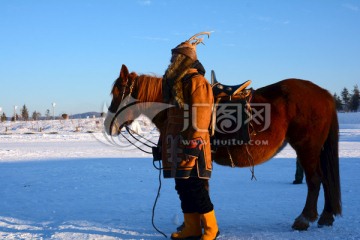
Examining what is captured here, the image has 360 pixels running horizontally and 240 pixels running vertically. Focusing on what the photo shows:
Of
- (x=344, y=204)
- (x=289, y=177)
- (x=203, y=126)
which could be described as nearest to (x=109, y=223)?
(x=203, y=126)

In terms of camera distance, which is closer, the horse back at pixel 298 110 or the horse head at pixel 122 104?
the horse head at pixel 122 104

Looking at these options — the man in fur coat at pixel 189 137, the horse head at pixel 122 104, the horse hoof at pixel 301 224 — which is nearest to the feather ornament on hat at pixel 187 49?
the man in fur coat at pixel 189 137

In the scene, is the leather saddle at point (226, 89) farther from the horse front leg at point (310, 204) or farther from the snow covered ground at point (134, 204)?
the snow covered ground at point (134, 204)

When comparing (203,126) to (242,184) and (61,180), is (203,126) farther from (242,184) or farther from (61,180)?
(61,180)

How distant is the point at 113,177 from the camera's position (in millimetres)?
8789

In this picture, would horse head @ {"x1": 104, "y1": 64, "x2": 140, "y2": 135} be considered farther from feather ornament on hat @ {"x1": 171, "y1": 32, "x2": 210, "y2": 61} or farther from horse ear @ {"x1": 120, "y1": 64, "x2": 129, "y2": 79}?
feather ornament on hat @ {"x1": 171, "y1": 32, "x2": 210, "y2": 61}

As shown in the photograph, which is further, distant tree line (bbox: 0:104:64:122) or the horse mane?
distant tree line (bbox: 0:104:64:122)

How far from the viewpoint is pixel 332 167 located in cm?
448

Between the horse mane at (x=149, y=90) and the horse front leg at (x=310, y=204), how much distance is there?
200 centimetres

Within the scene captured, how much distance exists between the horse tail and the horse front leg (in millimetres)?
173

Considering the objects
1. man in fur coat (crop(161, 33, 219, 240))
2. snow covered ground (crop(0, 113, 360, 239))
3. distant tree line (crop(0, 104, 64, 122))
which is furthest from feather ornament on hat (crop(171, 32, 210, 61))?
distant tree line (crop(0, 104, 64, 122))

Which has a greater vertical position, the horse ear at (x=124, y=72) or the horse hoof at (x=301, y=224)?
the horse ear at (x=124, y=72)

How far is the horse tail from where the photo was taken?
439cm

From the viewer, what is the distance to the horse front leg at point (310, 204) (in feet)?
13.9
